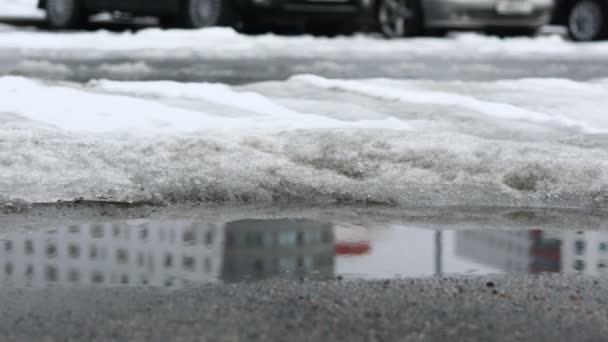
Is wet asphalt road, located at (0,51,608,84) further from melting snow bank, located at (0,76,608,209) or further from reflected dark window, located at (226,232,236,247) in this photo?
reflected dark window, located at (226,232,236,247)

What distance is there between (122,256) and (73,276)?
1.05ft

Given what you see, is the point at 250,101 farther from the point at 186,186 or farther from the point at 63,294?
the point at 63,294

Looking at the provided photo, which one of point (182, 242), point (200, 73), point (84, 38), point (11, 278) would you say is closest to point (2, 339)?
point (11, 278)

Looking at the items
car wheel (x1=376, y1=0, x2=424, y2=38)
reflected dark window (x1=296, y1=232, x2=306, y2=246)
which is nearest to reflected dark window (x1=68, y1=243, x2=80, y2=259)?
reflected dark window (x1=296, y1=232, x2=306, y2=246)

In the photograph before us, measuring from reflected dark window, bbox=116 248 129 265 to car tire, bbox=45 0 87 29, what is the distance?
12.8 metres

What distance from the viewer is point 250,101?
24.1 feet

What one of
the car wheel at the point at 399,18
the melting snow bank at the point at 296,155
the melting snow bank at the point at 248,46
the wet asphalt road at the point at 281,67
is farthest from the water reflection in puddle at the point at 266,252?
the car wheel at the point at 399,18

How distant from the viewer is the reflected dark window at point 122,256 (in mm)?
3740

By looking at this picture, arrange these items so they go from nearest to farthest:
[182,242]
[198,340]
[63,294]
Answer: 1. [198,340]
2. [63,294]
3. [182,242]

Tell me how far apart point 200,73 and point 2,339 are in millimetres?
7187

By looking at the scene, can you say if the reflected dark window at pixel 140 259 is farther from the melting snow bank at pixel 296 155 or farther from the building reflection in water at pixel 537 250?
the building reflection in water at pixel 537 250

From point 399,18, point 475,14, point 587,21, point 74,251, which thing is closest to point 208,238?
point 74,251

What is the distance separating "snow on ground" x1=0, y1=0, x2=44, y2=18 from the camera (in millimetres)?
19552

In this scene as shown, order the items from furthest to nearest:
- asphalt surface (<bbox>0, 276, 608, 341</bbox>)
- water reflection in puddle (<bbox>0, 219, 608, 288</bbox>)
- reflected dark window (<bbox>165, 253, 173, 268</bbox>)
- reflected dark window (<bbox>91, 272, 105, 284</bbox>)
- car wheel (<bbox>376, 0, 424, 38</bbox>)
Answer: car wheel (<bbox>376, 0, 424, 38</bbox>) → reflected dark window (<bbox>165, 253, 173, 268</bbox>) → water reflection in puddle (<bbox>0, 219, 608, 288</bbox>) → reflected dark window (<bbox>91, 272, 105, 284</bbox>) → asphalt surface (<bbox>0, 276, 608, 341</bbox>)
